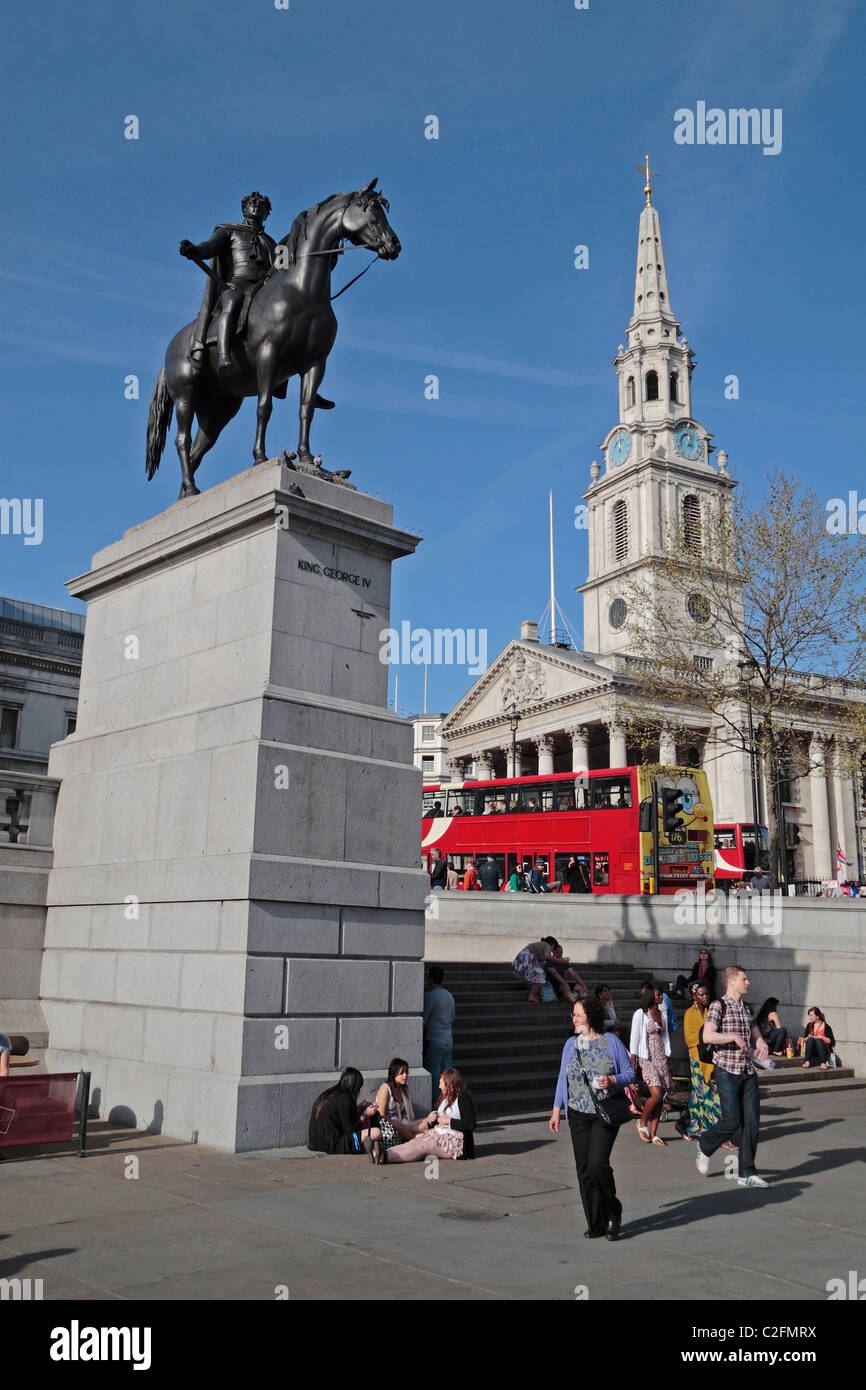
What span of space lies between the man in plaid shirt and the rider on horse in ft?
30.6

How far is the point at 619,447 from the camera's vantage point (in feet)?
340

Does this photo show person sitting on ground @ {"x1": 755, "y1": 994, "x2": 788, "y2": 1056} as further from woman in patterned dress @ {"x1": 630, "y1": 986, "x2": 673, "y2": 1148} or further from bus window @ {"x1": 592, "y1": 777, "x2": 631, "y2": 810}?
bus window @ {"x1": 592, "y1": 777, "x2": 631, "y2": 810}

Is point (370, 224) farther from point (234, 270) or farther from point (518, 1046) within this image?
point (518, 1046)

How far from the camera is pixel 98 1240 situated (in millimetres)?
7207

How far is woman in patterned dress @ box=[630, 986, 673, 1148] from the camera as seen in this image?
12.8m

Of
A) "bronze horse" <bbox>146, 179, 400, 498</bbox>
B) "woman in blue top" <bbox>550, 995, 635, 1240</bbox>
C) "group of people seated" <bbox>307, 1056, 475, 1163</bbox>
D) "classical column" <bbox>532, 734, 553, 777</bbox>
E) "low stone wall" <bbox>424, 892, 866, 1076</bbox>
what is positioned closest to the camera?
"woman in blue top" <bbox>550, 995, 635, 1240</bbox>

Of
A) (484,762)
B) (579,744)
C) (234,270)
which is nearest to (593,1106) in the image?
(234,270)

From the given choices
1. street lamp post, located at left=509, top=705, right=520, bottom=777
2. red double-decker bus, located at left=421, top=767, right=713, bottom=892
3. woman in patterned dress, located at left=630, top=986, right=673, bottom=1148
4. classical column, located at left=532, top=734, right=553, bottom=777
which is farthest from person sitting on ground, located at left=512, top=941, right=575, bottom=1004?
classical column, located at left=532, top=734, right=553, bottom=777

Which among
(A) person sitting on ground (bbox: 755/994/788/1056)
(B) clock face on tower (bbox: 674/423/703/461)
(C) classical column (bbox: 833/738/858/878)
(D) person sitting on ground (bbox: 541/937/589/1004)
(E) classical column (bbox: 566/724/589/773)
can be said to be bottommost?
(A) person sitting on ground (bbox: 755/994/788/1056)

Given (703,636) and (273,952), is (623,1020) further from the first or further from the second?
(703,636)

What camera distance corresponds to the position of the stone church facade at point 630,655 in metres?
80.1

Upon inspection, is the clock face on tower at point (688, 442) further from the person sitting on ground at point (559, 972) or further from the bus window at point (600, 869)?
the person sitting on ground at point (559, 972)

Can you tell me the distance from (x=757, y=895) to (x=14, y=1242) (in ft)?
56.9

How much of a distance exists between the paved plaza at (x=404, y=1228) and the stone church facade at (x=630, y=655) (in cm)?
5843
